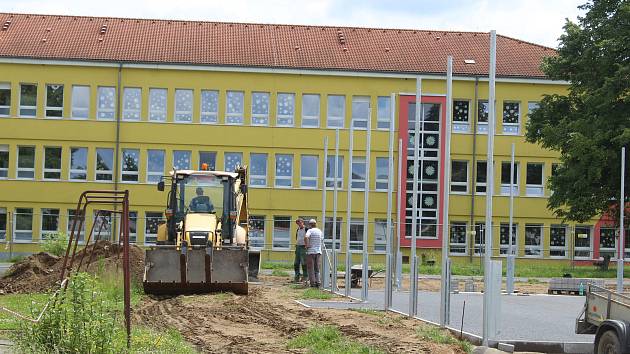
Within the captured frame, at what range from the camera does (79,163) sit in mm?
59312

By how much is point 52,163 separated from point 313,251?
3228cm

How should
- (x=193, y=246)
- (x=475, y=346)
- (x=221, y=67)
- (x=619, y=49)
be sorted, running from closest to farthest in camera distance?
1. (x=475, y=346)
2. (x=193, y=246)
3. (x=619, y=49)
4. (x=221, y=67)

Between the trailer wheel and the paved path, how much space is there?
301 cm

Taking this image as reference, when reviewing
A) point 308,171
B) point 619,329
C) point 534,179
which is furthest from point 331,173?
point 619,329

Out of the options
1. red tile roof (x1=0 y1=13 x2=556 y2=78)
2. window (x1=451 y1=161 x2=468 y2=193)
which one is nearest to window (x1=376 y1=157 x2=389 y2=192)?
window (x1=451 y1=161 x2=468 y2=193)

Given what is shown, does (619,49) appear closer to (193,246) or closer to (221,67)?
(221,67)

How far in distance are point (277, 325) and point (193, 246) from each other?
672cm

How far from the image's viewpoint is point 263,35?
63.5 metres

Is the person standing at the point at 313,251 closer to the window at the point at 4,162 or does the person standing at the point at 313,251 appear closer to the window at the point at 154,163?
the window at the point at 154,163

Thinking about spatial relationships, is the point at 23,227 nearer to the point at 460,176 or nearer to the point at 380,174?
the point at 380,174

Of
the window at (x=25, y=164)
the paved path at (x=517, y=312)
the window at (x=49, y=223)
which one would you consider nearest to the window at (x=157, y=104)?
the window at (x=25, y=164)

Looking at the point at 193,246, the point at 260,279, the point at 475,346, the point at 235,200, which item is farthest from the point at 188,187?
the point at 475,346

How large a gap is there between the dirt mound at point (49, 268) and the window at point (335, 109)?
94.0 ft

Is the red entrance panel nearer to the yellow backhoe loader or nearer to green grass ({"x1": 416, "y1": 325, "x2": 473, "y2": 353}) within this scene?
the yellow backhoe loader
